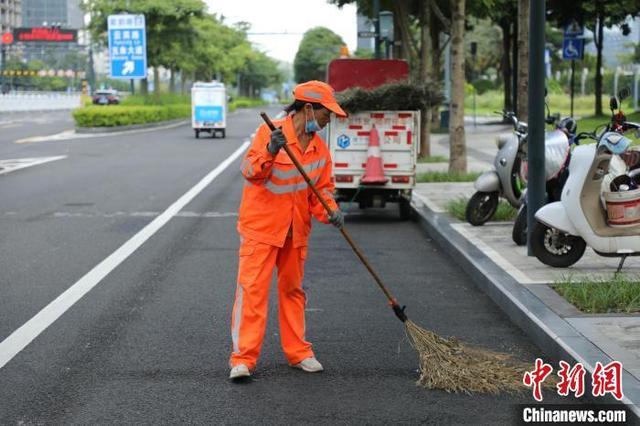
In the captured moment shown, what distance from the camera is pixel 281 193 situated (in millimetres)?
6164

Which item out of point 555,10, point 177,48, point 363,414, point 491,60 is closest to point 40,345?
point 363,414

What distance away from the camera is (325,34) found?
502 ft

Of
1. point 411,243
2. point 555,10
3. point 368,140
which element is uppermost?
point 555,10

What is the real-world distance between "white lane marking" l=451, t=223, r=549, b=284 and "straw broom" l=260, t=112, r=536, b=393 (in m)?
2.25

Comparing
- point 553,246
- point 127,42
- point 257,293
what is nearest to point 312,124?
point 257,293

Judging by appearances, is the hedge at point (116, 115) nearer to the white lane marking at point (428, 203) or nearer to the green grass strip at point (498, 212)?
the white lane marking at point (428, 203)

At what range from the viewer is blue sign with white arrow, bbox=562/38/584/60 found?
72.3 ft

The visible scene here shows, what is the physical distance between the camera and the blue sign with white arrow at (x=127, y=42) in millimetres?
49156

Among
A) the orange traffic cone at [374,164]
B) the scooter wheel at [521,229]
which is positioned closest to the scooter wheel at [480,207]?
the scooter wheel at [521,229]

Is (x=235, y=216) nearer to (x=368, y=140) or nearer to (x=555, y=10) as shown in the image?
(x=368, y=140)

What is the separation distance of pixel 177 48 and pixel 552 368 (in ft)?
172

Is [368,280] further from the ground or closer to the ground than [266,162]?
closer to the ground

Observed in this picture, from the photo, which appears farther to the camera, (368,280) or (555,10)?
(555,10)

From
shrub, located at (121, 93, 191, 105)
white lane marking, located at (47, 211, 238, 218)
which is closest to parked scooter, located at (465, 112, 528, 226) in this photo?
white lane marking, located at (47, 211, 238, 218)
